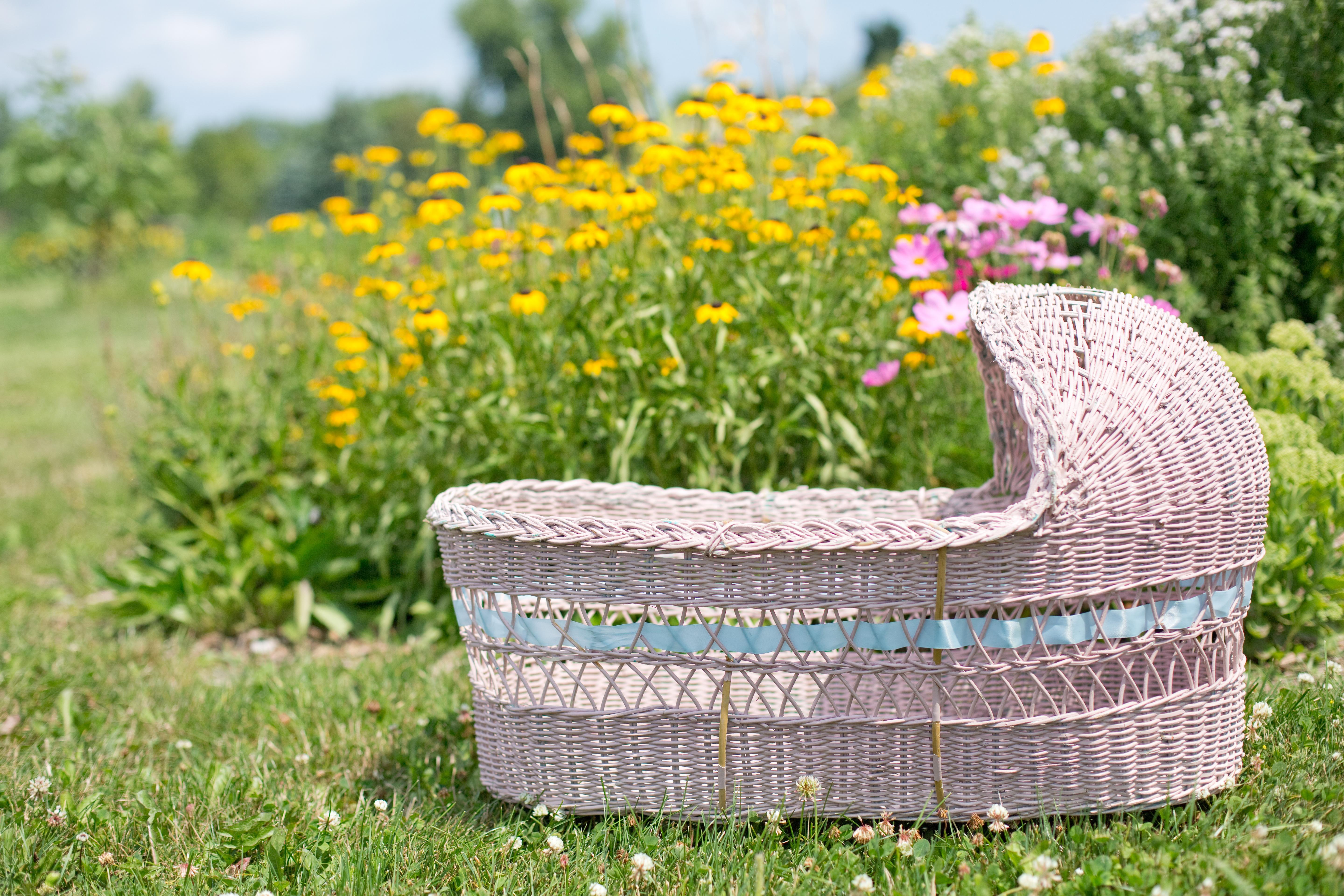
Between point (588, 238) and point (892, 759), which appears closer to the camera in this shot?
point (892, 759)

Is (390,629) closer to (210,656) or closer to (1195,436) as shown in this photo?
(210,656)

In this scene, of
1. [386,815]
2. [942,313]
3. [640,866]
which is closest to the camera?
[640,866]

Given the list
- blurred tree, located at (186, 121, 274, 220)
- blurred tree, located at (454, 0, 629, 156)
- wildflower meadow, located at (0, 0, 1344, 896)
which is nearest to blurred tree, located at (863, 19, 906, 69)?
blurred tree, located at (454, 0, 629, 156)

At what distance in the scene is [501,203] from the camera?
2.58 metres

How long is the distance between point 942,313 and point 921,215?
0.46 metres

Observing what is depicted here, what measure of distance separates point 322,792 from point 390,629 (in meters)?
1.15

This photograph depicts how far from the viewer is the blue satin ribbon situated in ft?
5.25

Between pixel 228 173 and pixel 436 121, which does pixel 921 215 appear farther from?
pixel 228 173

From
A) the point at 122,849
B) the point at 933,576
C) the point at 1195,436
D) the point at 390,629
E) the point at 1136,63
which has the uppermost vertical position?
the point at 1136,63

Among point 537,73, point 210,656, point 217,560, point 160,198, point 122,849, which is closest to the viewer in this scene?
point 122,849

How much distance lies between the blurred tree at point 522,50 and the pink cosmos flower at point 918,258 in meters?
28.4

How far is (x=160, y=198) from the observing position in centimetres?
1623

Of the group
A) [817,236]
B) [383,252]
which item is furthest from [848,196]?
[383,252]

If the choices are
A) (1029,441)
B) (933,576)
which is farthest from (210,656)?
(1029,441)
